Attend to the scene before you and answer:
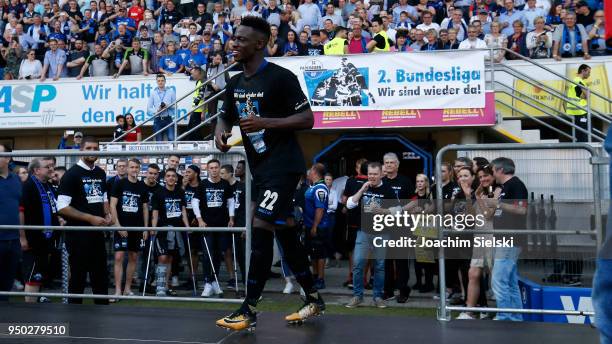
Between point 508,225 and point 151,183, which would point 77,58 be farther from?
point 508,225

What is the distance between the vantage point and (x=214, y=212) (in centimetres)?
875

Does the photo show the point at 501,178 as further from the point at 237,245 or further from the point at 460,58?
the point at 460,58

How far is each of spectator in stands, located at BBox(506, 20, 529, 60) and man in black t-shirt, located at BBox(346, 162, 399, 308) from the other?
7.32m

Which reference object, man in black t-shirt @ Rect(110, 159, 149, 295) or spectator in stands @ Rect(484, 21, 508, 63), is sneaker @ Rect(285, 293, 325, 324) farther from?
spectator in stands @ Rect(484, 21, 508, 63)

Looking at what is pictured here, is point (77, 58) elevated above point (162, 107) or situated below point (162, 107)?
above

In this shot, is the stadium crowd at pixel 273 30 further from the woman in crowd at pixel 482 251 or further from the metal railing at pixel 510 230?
the metal railing at pixel 510 230

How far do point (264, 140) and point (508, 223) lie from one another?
2872mm

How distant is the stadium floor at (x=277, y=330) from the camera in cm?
565

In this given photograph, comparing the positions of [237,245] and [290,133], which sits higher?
[290,133]

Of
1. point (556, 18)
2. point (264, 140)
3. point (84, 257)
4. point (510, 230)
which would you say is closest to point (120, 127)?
point (84, 257)

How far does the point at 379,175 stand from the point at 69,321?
5.22 meters

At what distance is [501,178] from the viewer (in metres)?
7.73

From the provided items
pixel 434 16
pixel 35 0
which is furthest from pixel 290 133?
pixel 35 0

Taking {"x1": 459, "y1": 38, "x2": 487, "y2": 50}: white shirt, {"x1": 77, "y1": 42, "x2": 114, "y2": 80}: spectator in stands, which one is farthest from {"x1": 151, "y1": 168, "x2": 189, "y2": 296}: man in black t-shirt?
{"x1": 77, "y1": 42, "x2": 114, "y2": 80}: spectator in stands
